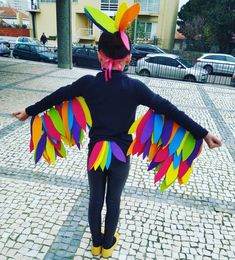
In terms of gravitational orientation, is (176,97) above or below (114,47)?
below

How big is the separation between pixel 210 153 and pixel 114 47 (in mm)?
3763

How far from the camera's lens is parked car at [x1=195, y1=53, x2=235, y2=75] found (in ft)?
53.8

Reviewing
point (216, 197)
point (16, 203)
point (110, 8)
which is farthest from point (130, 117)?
point (110, 8)

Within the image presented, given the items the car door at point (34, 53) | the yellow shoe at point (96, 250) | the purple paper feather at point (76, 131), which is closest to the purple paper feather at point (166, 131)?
the purple paper feather at point (76, 131)

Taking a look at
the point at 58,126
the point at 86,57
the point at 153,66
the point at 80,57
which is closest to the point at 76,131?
the point at 58,126

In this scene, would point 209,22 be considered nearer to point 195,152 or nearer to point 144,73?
point 144,73

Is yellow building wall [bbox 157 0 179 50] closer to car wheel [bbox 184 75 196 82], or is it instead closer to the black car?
the black car

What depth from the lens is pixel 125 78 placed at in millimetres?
1956

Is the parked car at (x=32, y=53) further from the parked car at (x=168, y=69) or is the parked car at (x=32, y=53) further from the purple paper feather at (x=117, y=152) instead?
the purple paper feather at (x=117, y=152)

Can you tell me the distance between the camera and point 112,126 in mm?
2039

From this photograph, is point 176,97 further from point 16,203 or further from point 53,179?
point 16,203

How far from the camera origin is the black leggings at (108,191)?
7.09 ft

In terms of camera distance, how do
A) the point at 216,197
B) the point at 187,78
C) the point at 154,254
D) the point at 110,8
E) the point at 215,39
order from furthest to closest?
the point at 110,8 → the point at 215,39 → the point at 187,78 → the point at 216,197 → the point at 154,254

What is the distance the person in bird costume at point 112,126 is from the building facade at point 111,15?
27061 millimetres
